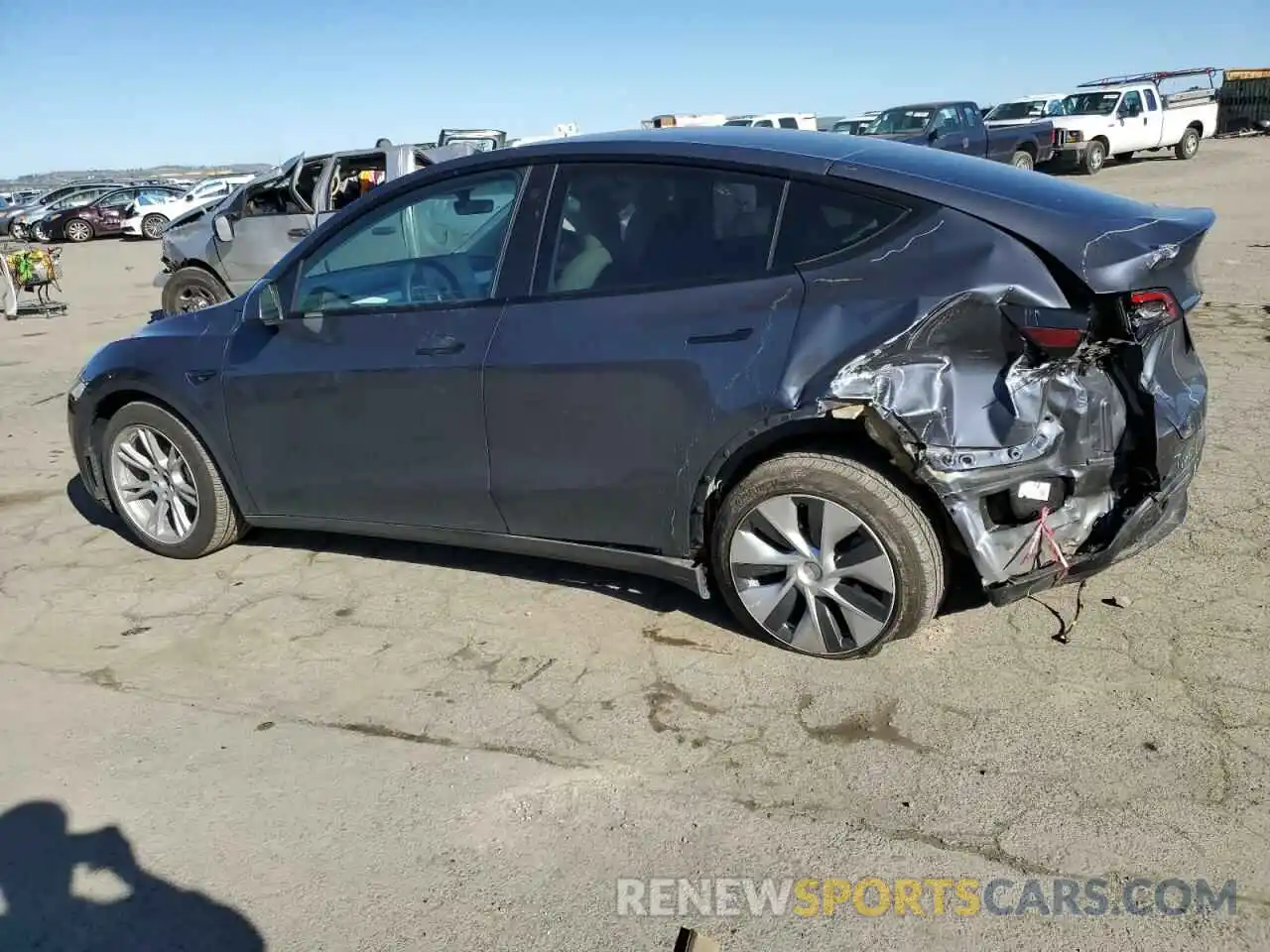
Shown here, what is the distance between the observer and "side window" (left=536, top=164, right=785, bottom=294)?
3420 mm

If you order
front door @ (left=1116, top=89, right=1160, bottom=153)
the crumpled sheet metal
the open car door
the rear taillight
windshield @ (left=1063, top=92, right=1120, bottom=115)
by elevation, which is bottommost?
the crumpled sheet metal

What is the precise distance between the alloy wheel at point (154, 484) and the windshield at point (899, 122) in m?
17.7

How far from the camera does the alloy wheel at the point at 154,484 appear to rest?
477cm

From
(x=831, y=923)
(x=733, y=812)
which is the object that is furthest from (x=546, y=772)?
(x=831, y=923)

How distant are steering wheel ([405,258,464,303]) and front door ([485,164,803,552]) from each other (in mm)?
317

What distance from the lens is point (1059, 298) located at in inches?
123

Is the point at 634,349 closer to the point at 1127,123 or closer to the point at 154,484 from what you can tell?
the point at 154,484

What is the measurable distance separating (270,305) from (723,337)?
2.03m

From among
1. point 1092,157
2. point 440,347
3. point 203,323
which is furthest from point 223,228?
point 1092,157

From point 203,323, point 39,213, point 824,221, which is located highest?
point 39,213

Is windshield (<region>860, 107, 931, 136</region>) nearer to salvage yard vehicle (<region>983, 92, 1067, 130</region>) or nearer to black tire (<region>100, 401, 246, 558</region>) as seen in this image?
salvage yard vehicle (<region>983, 92, 1067, 130</region>)

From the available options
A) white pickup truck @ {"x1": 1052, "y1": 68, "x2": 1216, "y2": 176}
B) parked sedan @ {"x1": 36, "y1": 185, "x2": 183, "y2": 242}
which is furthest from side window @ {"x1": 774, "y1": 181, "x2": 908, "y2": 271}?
parked sedan @ {"x1": 36, "y1": 185, "x2": 183, "y2": 242}

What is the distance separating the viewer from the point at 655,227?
11.7ft

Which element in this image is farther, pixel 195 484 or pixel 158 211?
pixel 158 211
